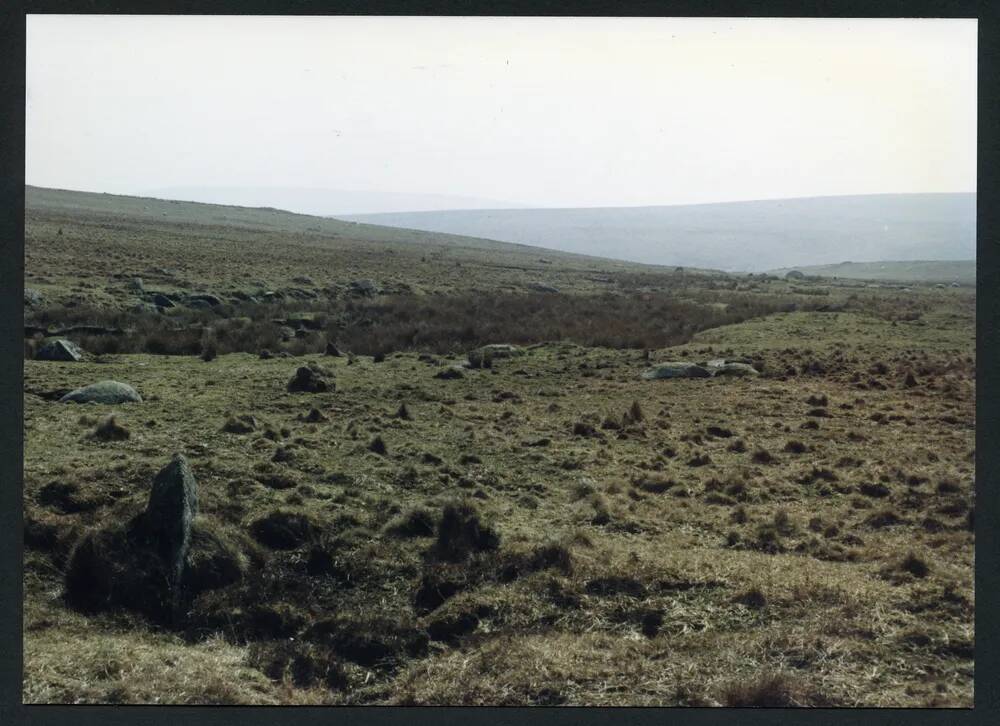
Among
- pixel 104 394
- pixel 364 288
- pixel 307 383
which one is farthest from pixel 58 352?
pixel 364 288

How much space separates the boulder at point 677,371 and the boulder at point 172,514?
43.3 feet

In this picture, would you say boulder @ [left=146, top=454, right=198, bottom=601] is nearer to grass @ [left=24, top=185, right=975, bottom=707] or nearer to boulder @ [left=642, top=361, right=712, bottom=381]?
grass @ [left=24, top=185, right=975, bottom=707]

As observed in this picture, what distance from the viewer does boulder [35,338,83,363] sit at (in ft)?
61.3

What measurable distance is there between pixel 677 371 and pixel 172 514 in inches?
557

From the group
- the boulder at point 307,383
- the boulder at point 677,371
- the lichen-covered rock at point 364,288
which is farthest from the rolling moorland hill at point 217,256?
the boulder at point 677,371

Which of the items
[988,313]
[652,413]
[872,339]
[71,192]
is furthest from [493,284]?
[71,192]

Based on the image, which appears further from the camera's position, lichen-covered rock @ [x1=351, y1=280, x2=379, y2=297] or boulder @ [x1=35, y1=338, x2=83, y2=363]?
lichen-covered rock @ [x1=351, y1=280, x2=379, y2=297]

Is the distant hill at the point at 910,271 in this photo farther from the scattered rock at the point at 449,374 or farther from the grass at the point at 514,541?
the grass at the point at 514,541

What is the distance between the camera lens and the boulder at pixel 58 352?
1867 cm

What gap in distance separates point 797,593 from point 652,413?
322 inches

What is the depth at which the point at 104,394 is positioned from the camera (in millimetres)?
15492

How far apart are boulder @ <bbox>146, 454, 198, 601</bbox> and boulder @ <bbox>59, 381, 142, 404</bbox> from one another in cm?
622

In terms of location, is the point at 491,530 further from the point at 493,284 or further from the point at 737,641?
the point at 493,284

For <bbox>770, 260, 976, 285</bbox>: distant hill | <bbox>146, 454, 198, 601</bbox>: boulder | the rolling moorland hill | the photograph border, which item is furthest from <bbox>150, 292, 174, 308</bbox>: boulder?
<bbox>770, 260, 976, 285</bbox>: distant hill
